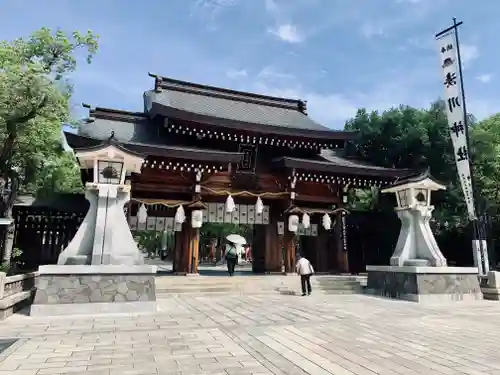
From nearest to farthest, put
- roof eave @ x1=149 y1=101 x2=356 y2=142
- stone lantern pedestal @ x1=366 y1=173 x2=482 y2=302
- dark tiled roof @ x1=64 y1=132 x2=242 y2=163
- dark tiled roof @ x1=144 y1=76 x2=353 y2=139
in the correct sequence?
stone lantern pedestal @ x1=366 y1=173 x2=482 y2=302, dark tiled roof @ x1=64 y1=132 x2=242 y2=163, roof eave @ x1=149 y1=101 x2=356 y2=142, dark tiled roof @ x1=144 y1=76 x2=353 y2=139

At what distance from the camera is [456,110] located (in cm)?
1449

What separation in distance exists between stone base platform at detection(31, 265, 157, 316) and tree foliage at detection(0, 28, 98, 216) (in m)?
7.29

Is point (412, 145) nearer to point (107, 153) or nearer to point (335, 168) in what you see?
point (335, 168)

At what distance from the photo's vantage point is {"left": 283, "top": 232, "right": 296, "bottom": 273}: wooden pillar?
15.8 metres

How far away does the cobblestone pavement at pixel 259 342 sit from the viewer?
4.48 meters

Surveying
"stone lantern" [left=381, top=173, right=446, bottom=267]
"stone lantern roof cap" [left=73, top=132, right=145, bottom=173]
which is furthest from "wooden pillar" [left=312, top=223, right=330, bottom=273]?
"stone lantern roof cap" [left=73, top=132, right=145, bottom=173]

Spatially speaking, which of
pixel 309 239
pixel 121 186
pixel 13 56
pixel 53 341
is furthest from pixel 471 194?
pixel 13 56

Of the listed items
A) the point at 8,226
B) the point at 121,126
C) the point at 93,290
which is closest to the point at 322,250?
the point at 121,126

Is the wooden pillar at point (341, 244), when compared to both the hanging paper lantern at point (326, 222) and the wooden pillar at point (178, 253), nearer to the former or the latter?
the hanging paper lantern at point (326, 222)

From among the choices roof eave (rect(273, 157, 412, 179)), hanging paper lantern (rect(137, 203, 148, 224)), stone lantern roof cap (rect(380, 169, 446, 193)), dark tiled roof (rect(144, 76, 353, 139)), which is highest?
dark tiled roof (rect(144, 76, 353, 139))

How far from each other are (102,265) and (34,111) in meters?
7.56

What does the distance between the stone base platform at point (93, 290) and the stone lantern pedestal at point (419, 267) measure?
808 cm

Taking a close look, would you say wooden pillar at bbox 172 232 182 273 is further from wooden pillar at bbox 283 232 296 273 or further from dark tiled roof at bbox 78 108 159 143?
wooden pillar at bbox 283 232 296 273

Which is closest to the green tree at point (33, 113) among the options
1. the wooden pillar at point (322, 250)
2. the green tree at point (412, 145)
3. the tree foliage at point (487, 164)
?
the wooden pillar at point (322, 250)
